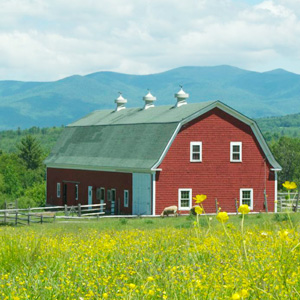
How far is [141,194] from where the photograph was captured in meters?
38.2

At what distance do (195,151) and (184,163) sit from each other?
960mm

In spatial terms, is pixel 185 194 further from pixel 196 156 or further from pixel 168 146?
pixel 168 146

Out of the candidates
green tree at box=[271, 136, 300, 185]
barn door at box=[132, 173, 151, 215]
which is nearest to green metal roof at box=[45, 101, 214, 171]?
barn door at box=[132, 173, 151, 215]

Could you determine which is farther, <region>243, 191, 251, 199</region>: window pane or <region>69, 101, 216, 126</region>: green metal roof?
<region>243, 191, 251, 199</region>: window pane

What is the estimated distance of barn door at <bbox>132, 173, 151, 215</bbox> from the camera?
37.6 m

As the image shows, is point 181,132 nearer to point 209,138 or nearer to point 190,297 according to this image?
point 209,138

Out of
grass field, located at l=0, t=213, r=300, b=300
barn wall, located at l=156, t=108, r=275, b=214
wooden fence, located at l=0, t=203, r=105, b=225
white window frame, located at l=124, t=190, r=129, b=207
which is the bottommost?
wooden fence, located at l=0, t=203, r=105, b=225

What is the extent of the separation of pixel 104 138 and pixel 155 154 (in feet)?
25.0

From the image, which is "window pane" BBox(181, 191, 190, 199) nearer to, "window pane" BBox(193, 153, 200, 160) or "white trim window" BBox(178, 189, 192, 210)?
"white trim window" BBox(178, 189, 192, 210)

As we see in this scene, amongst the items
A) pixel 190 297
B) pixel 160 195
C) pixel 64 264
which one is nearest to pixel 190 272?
pixel 190 297

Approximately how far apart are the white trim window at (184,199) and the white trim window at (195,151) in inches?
70.6

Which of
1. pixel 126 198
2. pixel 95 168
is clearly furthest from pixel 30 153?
pixel 126 198

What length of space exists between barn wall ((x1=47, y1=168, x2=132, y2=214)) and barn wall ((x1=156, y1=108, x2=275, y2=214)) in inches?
115

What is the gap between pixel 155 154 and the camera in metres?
37.8
